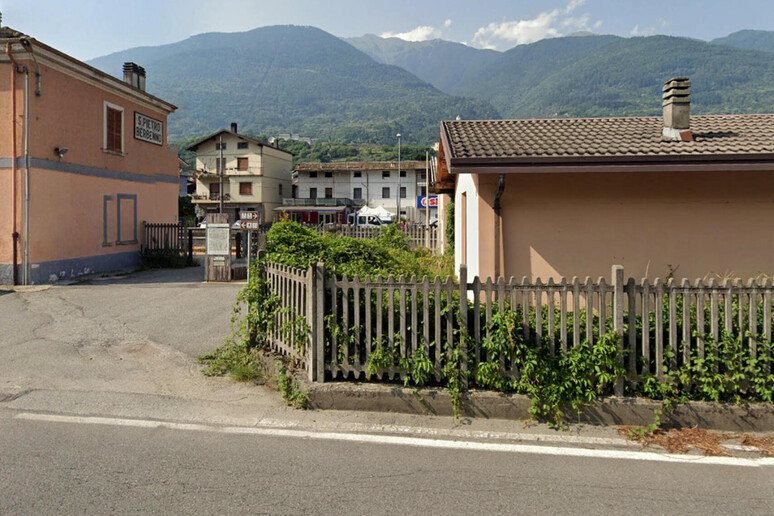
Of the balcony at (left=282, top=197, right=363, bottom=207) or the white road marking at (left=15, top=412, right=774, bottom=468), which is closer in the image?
the white road marking at (left=15, top=412, right=774, bottom=468)

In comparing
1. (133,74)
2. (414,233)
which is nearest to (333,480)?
(414,233)

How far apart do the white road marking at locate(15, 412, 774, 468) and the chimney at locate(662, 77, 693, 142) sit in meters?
5.37

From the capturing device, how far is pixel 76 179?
632 inches

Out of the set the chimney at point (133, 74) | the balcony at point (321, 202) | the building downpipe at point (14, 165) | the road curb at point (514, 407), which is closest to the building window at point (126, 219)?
the building downpipe at point (14, 165)

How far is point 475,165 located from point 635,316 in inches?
116

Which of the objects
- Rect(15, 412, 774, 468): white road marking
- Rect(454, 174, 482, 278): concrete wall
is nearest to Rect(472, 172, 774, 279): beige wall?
Rect(454, 174, 482, 278): concrete wall

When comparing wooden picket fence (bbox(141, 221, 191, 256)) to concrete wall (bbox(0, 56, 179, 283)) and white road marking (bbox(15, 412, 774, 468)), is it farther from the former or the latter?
white road marking (bbox(15, 412, 774, 468))

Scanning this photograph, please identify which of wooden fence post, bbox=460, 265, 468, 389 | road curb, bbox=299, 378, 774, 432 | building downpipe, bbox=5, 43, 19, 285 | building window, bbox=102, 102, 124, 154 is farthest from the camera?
building window, bbox=102, 102, 124, 154

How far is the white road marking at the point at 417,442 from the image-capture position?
450 centimetres

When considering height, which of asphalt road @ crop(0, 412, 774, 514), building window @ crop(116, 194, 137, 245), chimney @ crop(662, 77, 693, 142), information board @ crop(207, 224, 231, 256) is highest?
chimney @ crop(662, 77, 693, 142)

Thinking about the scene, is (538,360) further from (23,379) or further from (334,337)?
(23,379)

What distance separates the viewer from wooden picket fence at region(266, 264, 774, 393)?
17.4 ft

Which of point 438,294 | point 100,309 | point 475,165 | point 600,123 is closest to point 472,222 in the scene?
point 475,165

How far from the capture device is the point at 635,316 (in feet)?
17.9
